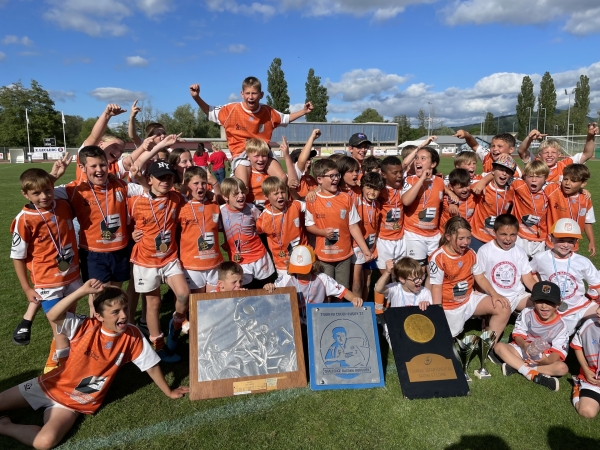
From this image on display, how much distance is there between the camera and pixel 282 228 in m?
4.95

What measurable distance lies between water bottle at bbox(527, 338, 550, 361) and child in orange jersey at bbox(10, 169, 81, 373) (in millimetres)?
4640

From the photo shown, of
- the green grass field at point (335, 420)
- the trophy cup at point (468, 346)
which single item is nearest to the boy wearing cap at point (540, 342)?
the green grass field at point (335, 420)

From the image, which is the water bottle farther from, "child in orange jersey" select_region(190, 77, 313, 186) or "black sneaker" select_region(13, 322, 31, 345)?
"black sneaker" select_region(13, 322, 31, 345)

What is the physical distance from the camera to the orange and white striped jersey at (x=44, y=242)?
4027 millimetres

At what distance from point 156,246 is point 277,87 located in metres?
61.2

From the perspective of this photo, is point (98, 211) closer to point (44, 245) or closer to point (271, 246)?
point (44, 245)

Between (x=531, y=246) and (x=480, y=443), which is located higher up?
(x=531, y=246)

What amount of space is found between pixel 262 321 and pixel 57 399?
5.99 feet

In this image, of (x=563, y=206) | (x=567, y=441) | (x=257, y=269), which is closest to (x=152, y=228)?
(x=257, y=269)

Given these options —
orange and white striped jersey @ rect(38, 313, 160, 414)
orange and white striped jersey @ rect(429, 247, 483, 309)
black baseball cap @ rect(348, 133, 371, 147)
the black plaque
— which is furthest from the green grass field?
black baseball cap @ rect(348, 133, 371, 147)

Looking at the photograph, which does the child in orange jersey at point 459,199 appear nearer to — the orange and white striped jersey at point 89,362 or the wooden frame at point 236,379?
the wooden frame at point 236,379

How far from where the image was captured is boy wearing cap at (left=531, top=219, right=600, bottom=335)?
4.49 metres

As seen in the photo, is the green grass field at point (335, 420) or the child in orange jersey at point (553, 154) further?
the child in orange jersey at point (553, 154)

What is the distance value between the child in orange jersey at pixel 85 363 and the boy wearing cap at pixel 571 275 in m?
4.18
